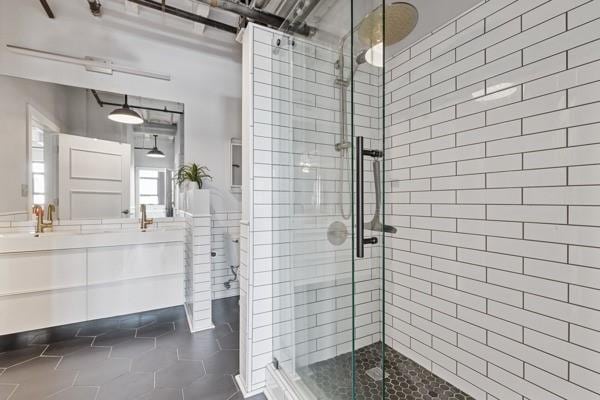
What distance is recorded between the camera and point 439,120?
5.95ft

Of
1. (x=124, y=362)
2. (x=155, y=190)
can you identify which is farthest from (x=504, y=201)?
(x=155, y=190)

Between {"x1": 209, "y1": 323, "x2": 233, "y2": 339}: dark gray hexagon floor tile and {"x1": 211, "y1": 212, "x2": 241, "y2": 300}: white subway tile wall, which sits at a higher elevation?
{"x1": 211, "y1": 212, "x2": 241, "y2": 300}: white subway tile wall

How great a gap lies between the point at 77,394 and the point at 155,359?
0.47 m

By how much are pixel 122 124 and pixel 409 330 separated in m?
3.36

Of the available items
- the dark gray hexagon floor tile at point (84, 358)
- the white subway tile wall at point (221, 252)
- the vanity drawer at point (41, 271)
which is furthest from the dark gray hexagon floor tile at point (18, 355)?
the white subway tile wall at point (221, 252)

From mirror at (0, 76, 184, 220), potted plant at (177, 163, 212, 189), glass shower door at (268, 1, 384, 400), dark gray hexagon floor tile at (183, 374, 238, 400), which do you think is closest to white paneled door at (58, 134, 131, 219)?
mirror at (0, 76, 184, 220)

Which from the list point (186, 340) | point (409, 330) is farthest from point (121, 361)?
point (409, 330)

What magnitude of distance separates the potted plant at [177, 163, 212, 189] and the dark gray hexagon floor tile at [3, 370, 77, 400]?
1.81 m

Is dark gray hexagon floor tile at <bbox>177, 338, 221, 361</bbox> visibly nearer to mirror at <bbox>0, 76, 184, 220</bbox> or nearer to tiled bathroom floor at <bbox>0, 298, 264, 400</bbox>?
tiled bathroom floor at <bbox>0, 298, 264, 400</bbox>

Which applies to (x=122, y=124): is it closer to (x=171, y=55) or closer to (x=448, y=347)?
(x=171, y=55)

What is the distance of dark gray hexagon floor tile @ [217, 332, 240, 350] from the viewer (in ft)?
7.26

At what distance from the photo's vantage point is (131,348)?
7.16 ft

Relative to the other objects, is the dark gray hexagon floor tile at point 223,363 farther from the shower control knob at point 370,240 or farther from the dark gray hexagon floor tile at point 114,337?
the shower control knob at point 370,240

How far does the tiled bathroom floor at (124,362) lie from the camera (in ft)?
5.55
